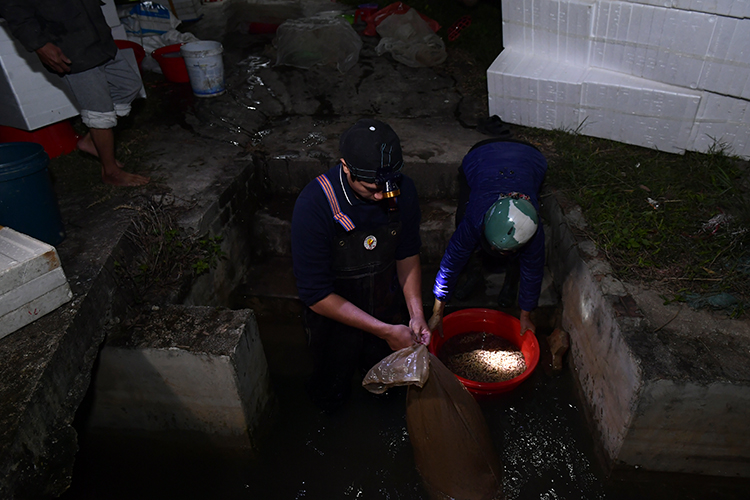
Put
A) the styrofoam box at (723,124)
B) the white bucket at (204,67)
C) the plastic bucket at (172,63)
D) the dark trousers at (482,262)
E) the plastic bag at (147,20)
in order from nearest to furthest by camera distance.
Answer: the dark trousers at (482,262) < the styrofoam box at (723,124) < the white bucket at (204,67) < the plastic bucket at (172,63) < the plastic bag at (147,20)

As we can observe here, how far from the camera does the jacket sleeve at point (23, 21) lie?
331 cm

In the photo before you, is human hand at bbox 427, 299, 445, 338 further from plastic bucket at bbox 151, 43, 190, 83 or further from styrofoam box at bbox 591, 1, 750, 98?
plastic bucket at bbox 151, 43, 190, 83

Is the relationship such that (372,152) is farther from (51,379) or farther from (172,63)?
(172,63)

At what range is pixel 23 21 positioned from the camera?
3.34 metres

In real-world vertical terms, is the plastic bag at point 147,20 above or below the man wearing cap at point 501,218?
above

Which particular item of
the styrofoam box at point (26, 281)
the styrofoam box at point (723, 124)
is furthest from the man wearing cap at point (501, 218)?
the styrofoam box at point (26, 281)

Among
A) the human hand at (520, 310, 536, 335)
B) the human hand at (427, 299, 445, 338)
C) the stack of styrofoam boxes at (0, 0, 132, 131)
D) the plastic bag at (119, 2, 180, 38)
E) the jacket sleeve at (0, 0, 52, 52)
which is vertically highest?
the jacket sleeve at (0, 0, 52, 52)

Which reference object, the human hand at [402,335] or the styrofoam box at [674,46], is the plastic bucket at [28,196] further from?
the styrofoam box at [674,46]

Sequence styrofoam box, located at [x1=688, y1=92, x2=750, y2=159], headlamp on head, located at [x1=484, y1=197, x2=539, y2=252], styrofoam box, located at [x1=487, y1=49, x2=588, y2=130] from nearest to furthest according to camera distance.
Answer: headlamp on head, located at [x1=484, y1=197, x2=539, y2=252], styrofoam box, located at [x1=688, y1=92, x2=750, y2=159], styrofoam box, located at [x1=487, y1=49, x2=588, y2=130]

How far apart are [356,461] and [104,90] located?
3.22 meters

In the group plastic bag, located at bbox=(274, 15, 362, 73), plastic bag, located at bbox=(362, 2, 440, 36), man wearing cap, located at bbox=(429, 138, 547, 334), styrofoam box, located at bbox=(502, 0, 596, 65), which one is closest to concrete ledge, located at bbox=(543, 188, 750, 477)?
man wearing cap, located at bbox=(429, 138, 547, 334)

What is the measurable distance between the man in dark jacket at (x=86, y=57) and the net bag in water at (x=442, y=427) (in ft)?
9.25

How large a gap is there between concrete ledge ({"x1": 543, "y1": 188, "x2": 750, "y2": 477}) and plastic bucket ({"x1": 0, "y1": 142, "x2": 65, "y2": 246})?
3.49 metres

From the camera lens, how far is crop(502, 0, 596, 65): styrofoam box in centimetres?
463
